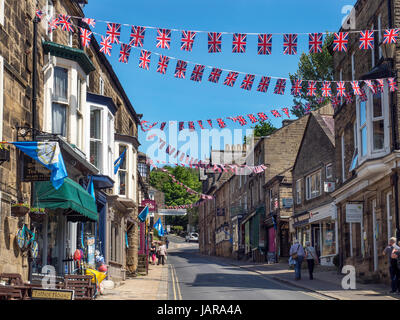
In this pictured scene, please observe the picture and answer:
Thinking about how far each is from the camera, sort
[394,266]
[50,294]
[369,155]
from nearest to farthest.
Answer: [50,294] < [394,266] < [369,155]

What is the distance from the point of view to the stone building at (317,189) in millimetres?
32500

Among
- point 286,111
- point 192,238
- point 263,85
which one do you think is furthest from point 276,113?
point 192,238

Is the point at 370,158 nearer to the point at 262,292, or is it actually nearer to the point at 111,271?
the point at 262,292

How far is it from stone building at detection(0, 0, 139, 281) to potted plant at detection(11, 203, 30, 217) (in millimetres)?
156

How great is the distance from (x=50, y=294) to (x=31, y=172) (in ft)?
11.2

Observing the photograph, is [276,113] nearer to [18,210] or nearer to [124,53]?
[124,53]

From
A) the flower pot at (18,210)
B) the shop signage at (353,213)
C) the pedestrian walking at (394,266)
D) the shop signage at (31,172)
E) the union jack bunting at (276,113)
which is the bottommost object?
the pedestrian walking at (394,266)

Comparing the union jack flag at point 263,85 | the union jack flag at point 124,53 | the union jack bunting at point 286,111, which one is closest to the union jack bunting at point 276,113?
the union jack bunting at point 286,111

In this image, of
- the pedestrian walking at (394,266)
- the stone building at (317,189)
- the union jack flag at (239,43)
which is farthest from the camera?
the stone building at (317,189)

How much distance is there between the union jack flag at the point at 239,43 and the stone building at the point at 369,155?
6567mm

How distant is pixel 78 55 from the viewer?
16.8m

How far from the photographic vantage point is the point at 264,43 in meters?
15.5

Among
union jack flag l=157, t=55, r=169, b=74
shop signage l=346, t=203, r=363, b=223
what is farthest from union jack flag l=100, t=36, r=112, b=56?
shop signage l=346, t=203, r=363, b=223

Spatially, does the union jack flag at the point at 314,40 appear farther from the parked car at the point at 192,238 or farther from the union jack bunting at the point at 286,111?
the parked car at the point at 192,238
